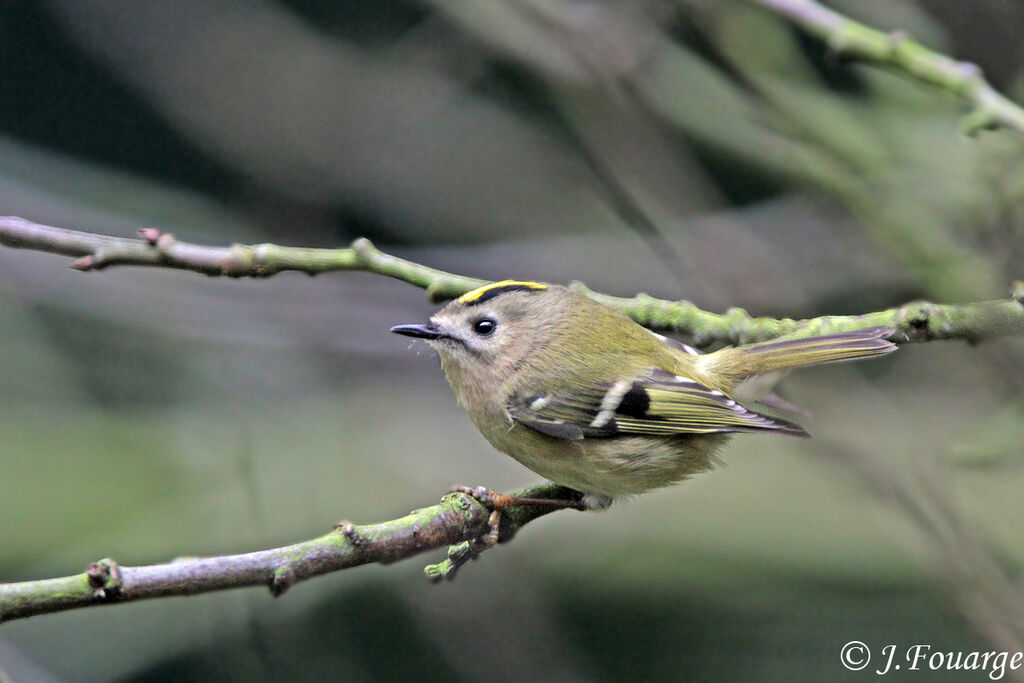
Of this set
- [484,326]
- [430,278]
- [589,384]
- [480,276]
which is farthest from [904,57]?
[480,276]

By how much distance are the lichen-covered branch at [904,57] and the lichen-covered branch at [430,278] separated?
1.69 ft

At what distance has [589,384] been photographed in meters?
2.30

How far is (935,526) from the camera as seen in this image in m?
2.23

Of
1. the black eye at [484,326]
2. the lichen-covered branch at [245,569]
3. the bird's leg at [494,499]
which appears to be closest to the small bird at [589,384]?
the black eye at [484,326]

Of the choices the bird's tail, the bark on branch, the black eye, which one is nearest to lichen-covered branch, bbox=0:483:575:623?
the bark on branch

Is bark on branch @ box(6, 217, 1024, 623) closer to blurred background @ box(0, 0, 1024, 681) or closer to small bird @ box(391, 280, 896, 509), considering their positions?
small bird @ box(391, 280, 896, 509)

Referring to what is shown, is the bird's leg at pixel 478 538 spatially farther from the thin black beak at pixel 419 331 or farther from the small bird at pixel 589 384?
the thin black beak at pixel 419 331

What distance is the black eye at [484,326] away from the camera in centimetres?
234

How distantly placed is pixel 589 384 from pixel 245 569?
113 centimetres

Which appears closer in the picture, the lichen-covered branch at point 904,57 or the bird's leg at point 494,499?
the bird's leg at point 494,499

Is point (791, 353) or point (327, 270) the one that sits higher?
point (791, 353)

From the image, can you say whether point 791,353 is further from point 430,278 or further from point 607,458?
point 430,278

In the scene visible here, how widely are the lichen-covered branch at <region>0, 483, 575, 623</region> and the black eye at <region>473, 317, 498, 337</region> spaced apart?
683mm

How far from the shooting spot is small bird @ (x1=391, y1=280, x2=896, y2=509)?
87.3 inches
